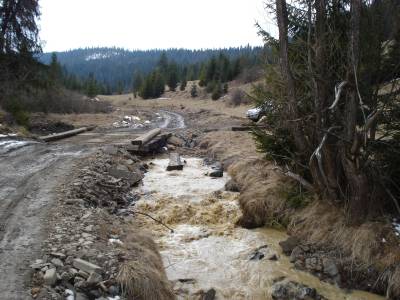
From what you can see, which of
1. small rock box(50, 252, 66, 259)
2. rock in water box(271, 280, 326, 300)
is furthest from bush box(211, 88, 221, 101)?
small rock box(50, 252, 66, 259)

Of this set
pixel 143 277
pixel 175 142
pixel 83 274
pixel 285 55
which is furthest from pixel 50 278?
pixel 175 142

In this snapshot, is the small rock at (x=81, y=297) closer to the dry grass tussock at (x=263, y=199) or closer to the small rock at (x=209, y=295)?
the small rock at (x=209, y=295)

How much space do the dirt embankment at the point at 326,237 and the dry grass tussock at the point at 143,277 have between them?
9.30 ft

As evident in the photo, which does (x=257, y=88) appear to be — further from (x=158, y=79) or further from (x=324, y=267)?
(x=158, y=79)

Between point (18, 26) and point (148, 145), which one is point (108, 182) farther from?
point (18, 26)

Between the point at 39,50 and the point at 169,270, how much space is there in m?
22.1

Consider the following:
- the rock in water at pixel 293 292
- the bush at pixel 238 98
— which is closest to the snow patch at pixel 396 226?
the rock in water at pixel 293 292

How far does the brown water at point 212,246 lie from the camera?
7.76 meters

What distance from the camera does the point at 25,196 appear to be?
10102 millimetres

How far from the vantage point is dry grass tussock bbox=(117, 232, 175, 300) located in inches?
262

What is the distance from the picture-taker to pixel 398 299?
723cm

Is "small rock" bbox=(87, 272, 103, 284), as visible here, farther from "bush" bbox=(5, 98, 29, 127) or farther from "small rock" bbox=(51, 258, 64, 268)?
"bush" bbox=(5, 98, 29, 127)

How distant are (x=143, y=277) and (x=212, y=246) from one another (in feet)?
9.62

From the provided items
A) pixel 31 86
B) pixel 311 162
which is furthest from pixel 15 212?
pixel 31 86
